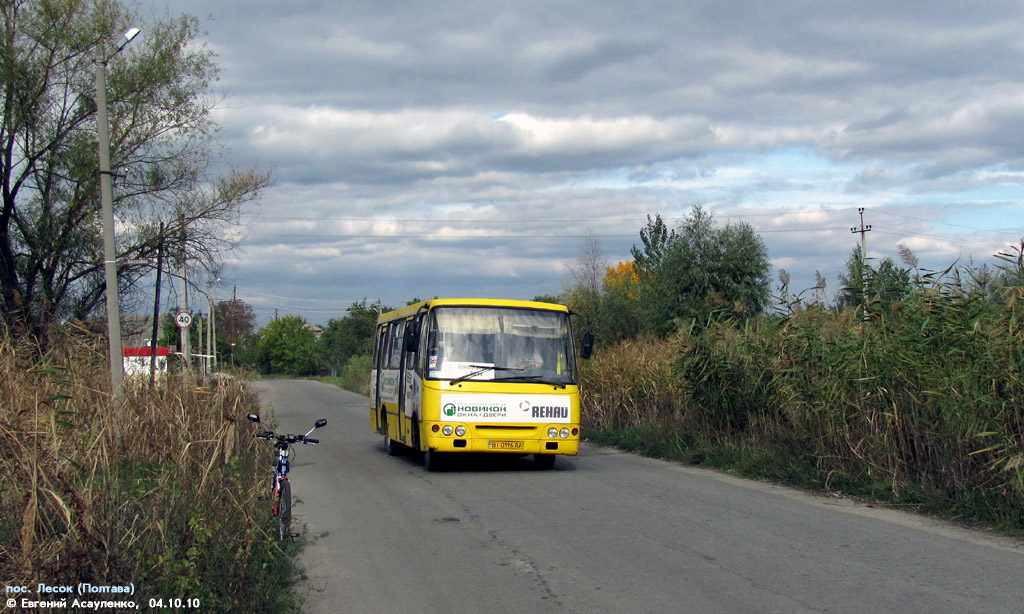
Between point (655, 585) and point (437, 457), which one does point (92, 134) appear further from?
point (655, 585)

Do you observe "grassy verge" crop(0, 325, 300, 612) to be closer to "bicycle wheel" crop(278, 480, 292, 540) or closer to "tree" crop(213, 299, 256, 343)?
"bicycle wheel" crop(278, 480, 292, 540)

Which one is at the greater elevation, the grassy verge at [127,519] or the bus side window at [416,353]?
the bus side window at [416,353]

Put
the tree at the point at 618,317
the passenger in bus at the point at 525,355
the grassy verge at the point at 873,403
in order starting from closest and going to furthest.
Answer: the grassy verge at the point at 873,403 < the passenger in bus at the point at 525,355 < the tree at the point at 618,317

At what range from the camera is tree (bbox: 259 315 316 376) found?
92750mm

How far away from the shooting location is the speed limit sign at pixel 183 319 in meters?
26.6

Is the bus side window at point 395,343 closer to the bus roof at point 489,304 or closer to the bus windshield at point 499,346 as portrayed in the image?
the bus roof at point 489,304

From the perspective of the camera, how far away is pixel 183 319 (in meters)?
27.0

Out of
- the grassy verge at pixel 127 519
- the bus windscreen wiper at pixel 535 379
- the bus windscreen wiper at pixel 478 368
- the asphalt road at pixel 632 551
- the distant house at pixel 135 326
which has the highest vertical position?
the distant house at pixel 135 326

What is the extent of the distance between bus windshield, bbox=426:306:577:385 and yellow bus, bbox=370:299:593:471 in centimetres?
2

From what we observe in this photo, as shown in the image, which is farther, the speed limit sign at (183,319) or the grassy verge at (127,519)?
the speed limit sign at (183,319)

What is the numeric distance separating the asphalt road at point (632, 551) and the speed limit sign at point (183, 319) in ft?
52.2

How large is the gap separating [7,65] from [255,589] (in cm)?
1477

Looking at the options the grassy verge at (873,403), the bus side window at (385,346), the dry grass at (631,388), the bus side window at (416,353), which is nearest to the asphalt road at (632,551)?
the grassy verge at (873,403)

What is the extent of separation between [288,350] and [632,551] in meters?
88.8
